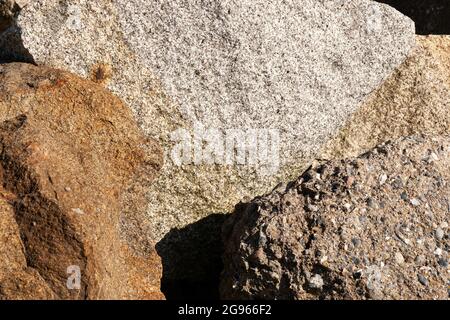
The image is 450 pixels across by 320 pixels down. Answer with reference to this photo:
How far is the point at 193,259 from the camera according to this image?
350 centimetres

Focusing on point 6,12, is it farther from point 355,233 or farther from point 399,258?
point 399,258

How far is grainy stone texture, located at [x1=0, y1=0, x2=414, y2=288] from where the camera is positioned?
3379 mm

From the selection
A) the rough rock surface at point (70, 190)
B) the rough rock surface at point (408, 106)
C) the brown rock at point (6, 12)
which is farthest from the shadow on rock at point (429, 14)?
the brown rock at point (6, 12)

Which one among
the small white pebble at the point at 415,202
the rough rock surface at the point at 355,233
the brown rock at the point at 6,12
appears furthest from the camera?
the brown rock at the point at 6,12

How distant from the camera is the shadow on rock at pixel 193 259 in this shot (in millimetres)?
3453

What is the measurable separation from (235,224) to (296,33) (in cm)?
91

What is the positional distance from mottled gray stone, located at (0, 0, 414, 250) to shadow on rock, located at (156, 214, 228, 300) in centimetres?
5

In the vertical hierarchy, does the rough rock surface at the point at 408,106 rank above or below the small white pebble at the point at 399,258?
below

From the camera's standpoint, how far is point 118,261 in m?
2.95

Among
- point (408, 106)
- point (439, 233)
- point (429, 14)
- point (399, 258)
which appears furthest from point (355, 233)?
point (429, 14)

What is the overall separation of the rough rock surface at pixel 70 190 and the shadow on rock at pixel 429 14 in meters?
2.01

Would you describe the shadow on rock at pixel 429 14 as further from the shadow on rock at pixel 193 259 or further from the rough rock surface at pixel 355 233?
the shadow on rock at pixel 193 259

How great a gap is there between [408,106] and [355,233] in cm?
113

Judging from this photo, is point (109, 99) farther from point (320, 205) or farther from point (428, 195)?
point (428, 195)
